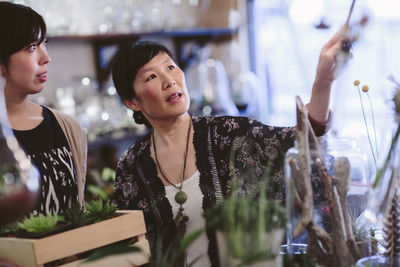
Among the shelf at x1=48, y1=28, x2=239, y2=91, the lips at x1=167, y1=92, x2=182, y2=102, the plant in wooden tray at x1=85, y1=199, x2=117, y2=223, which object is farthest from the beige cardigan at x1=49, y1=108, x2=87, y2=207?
the shelf at x1=48, y1=28, x2=239, y2=91

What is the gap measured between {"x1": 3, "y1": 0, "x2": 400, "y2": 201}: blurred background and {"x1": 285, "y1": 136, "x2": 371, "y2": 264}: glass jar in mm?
1530

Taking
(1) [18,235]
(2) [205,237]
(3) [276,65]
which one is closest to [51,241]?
(1) [18,235]

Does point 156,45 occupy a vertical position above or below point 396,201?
above

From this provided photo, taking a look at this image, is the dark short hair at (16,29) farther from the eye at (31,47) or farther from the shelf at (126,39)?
the shelf at (126,39)

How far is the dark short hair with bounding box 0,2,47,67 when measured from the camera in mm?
1769

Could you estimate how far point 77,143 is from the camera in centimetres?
197

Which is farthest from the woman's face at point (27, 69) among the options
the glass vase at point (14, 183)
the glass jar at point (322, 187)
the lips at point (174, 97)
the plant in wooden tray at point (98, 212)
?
the glass jar at point (322, 187)

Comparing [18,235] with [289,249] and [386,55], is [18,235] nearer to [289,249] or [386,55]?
[289,249]

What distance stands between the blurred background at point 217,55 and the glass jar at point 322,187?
1530mm

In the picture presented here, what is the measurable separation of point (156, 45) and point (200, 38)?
2.50m

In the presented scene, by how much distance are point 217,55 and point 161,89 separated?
273 cm

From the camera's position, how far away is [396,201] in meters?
1.25

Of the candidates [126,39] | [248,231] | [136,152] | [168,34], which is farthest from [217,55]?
[248,231]

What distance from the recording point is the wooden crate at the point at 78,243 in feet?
3.86
